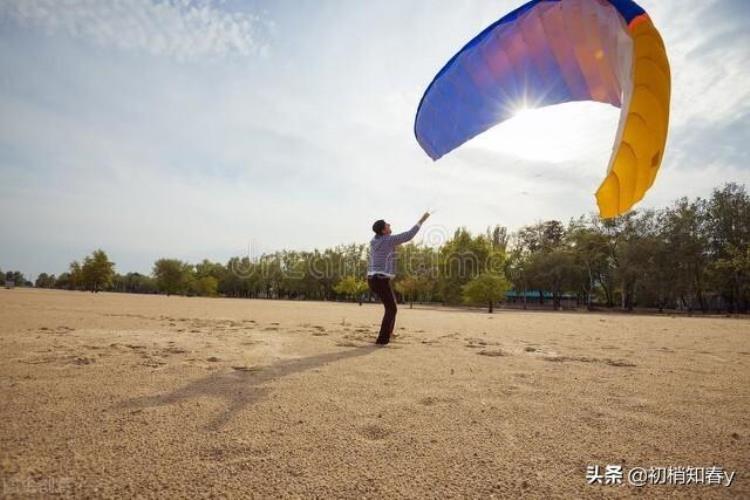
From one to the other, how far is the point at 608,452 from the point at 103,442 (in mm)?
3099

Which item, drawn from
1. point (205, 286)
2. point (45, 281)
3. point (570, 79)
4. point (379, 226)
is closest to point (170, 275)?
point (205, 286)

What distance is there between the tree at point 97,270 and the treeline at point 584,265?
15 cm

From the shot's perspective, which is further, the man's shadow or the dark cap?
the dark cap

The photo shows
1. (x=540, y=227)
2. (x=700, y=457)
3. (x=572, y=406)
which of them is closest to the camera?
(x=700, y=457)

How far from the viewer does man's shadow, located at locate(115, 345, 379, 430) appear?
3.03 metres

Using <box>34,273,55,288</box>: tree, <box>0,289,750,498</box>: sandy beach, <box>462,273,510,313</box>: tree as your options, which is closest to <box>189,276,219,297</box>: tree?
<box>462,273,510,313</box>: tree

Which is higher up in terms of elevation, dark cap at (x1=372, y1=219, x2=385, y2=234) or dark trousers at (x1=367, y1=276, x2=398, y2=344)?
dark cap at (x1=372, y1=219, x2=385, y2=234)

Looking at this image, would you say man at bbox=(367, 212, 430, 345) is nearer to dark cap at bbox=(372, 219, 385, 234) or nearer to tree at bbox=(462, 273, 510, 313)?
dark cap at bbox=(372, 219, 385, 234)

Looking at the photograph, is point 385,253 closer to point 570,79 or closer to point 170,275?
point 570,79

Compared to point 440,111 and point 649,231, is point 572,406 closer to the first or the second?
point 440,111

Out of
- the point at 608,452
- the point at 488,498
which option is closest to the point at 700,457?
the point at 608,452

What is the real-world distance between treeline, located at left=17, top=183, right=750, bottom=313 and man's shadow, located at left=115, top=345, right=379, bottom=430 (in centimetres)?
2658

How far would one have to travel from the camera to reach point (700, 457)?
7.63ft

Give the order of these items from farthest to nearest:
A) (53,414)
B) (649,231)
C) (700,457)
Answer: (649,231) < (53,414) < (700,457)
